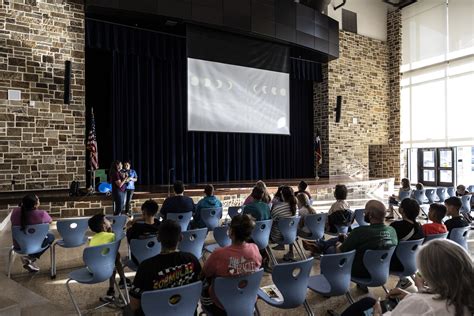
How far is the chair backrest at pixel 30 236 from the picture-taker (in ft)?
13.6

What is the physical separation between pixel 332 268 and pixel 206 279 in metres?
0.99

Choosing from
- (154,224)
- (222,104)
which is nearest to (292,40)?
(222,104)

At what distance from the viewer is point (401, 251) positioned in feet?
11.2

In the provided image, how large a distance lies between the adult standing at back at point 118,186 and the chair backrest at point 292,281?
5.59 metres

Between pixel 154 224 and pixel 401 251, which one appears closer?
pixel 401 251

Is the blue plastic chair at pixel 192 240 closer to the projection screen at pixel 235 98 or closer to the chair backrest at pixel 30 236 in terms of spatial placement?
the chair backrest at pixel 30 236

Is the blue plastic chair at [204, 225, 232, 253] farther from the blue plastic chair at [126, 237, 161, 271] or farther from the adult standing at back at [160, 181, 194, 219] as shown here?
the adult standing at back at [160, 181, 194, 219]

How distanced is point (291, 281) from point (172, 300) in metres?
0.92

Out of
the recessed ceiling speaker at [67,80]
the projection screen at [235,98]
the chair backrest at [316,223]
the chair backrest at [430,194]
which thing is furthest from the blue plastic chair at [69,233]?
the chair backrest at [430,194]

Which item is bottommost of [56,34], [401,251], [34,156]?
[401,251]

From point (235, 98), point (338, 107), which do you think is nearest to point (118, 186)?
point (235, 98)

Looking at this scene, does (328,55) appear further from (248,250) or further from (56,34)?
(248,250)

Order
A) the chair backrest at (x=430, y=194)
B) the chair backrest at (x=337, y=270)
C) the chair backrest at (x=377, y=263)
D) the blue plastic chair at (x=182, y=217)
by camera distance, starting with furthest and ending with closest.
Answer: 1. the chair backrest at (x=430, y=194)
2. the blue plastic chair at (x=182, y=217)
3. the chair backrest at (x=377, y=263)
4. the chair backrest at (x=337, y=270)

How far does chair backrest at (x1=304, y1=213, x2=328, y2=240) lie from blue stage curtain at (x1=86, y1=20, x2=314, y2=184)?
24.7 feet
